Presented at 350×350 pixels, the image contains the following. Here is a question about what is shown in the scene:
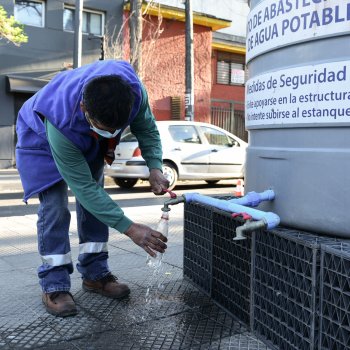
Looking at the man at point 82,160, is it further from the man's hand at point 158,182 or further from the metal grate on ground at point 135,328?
the metal grate on ground at point 135,328

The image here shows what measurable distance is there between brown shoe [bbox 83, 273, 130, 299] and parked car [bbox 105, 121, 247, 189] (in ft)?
22.1

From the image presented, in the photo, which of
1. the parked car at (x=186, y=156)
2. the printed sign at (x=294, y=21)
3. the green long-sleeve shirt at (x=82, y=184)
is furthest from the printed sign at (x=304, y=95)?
the parked car at (x=186, y=156)

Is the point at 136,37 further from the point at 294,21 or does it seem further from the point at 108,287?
the point at 294,21

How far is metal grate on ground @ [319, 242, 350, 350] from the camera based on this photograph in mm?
1972

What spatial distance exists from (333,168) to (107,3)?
50.1 feet

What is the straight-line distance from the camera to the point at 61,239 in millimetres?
3102

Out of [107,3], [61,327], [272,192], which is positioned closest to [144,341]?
[61,327]

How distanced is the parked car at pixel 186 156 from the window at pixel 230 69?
Answer: 375 inches

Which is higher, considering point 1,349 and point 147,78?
point 147,78

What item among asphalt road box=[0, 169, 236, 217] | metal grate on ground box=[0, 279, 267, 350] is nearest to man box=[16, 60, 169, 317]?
metal grate on ground box=[0, 279, 267, 350]

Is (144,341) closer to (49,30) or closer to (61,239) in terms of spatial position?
(61,239)

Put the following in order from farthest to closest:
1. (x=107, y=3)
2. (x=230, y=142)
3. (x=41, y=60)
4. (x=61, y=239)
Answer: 1. (x=107, y=3)
2. (x=41, y=60)
3. (x=230, y=142)
4. (x=61, y=239)

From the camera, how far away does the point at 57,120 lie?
8.73ft

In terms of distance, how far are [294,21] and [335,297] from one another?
53.9 inches
